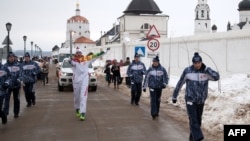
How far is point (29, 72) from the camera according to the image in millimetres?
14945

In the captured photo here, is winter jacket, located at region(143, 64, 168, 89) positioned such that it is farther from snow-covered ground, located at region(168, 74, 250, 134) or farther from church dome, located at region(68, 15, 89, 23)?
church dome, located at region(68, 15, 89, 23)

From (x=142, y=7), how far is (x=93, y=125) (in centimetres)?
7944

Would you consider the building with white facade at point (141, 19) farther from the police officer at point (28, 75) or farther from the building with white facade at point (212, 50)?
the police officer at point (28, 75)

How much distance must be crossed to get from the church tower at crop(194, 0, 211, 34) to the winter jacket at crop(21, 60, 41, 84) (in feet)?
320

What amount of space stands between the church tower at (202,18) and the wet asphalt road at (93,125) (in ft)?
320

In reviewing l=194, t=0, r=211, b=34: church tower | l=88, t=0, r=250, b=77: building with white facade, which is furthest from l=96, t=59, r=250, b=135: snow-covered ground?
l=194, t=0, r=211, b=34: church tower

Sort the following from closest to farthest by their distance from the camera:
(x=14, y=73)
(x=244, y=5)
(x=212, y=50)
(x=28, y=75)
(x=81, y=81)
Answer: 1. (x=81, y=81)
2. (x=14, y=73)
3. (x=28, y=75)
4. (x=212, y=50)
5. (x=244, y=5)

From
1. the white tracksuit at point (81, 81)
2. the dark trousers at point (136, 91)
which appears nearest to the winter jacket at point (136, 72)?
the dark trousers at point (136, 91)

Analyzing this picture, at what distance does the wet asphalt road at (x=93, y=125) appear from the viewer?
9766 millimetres

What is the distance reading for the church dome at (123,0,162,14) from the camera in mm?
88562

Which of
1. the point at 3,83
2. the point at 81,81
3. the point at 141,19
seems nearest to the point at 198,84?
the point at 81,81

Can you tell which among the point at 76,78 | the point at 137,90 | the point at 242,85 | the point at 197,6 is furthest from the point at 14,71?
the point at 197,6

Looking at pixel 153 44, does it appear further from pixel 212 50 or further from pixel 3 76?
pixel 212 50

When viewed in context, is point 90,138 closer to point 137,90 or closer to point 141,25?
point 137,90
